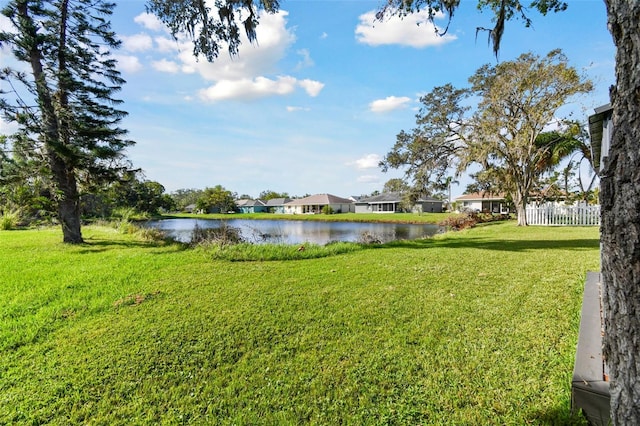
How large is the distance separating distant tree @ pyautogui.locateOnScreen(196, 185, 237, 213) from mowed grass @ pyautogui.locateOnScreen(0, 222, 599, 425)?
55.4 meters

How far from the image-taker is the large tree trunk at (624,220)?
1.12 metres

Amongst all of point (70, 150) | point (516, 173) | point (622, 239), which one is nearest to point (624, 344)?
point (622, 239)

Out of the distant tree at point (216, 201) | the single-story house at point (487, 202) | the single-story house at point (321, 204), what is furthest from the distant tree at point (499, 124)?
the distant tree at point (216, 201)

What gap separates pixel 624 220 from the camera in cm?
116

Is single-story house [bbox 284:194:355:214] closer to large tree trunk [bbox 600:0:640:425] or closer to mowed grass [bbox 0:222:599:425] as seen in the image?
mowed grass [bbox 0:222:599:425]

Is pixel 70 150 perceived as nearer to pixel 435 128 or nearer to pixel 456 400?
pixel 456 400

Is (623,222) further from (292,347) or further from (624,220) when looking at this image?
(292,347)

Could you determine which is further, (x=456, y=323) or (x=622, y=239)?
(x=456, y=323)

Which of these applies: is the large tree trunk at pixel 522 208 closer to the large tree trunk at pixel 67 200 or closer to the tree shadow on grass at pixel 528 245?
the tree shadow on grass at pixel 528 245

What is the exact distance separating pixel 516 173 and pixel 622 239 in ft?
55.9

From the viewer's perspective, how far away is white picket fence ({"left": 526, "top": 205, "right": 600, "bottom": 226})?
47.0ft

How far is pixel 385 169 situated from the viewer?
58.8 feet

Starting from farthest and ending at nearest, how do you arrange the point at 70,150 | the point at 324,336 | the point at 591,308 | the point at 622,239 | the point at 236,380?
the point at 70,150, the point at 324,336, the point at 591,308, the point at 236,380, the point at 622,239

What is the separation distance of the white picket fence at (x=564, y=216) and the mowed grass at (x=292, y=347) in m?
12.4
